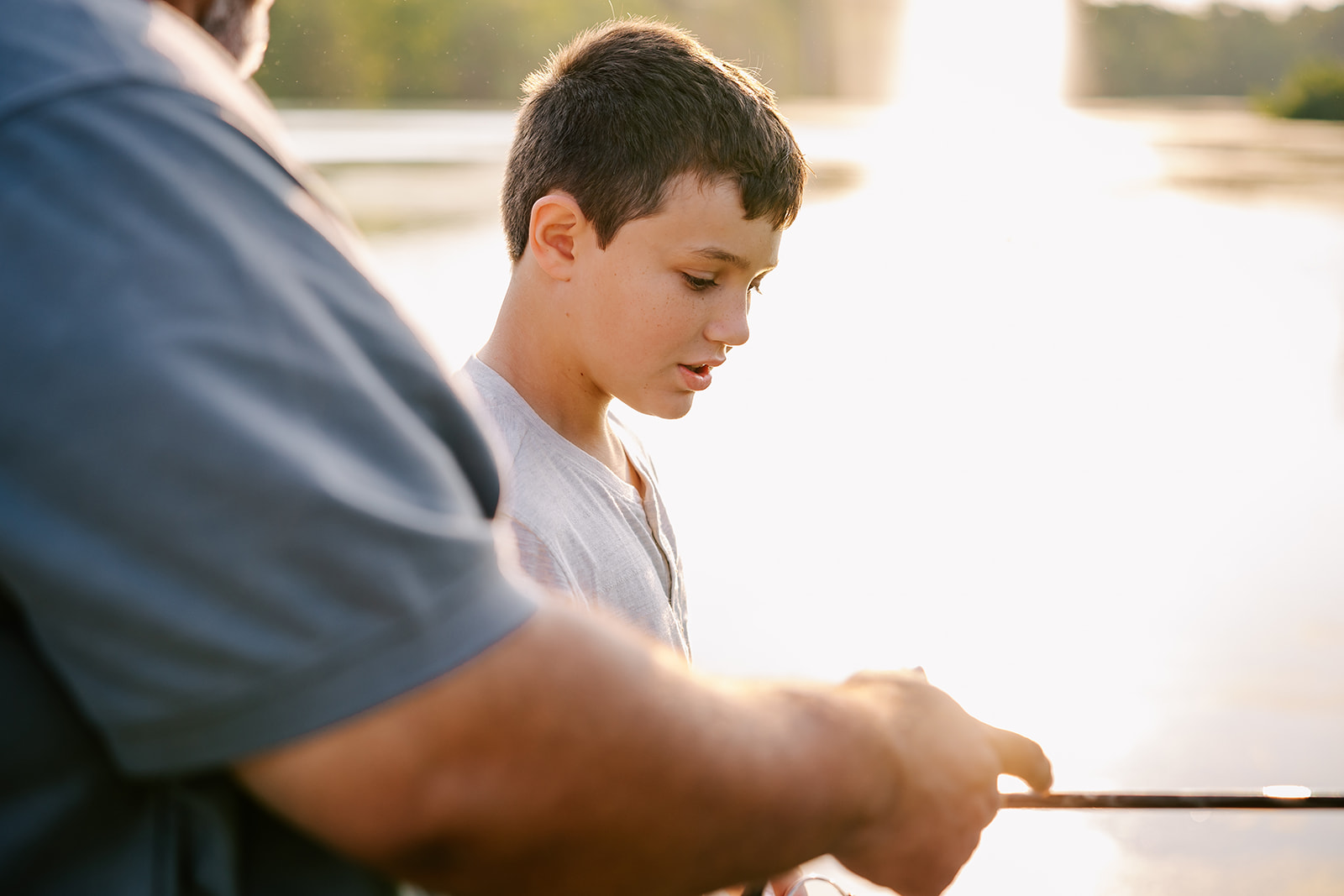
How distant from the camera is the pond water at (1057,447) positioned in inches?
85.0

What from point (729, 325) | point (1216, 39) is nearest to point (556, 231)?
point (729, 325)

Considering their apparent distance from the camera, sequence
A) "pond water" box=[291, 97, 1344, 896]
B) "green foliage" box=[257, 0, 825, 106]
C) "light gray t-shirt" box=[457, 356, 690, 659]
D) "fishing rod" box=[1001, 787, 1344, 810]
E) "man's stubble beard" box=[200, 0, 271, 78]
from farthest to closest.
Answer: "green foliage" box=[257, 0, 825, 106], "pond water" box=[291, 97, 1344, 896], "light gray t-shirt" box=[457, 356, 690, 659], "fishing rod" box=[1001, 787, 1344, 810], "man's stubble beard" box=[200, 0, 271, 78]

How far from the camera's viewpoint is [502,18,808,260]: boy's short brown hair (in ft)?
3.47

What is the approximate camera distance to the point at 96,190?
294mm

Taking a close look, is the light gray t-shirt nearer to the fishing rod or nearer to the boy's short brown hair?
the boy's short brown hair

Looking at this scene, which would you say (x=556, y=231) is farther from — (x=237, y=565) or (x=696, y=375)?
(x=237, y=565)

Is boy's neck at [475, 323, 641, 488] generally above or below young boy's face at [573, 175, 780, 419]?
below

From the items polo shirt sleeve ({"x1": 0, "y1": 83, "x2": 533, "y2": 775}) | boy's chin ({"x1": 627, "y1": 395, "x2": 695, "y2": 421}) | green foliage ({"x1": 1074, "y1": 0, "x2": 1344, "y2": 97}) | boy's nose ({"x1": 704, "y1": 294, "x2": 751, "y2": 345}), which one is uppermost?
green foliage ({"x1": 1074, "y1": 0, "x2": 1344, "y2": 97})

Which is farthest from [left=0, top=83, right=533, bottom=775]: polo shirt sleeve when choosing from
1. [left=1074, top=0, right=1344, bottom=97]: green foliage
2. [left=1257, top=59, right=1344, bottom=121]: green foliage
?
[left=1257, top=59, right=1344, bottom=121]: green foliage

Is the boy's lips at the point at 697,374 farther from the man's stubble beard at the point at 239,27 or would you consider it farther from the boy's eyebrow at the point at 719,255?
the man's stubble beard at the point at 239,27

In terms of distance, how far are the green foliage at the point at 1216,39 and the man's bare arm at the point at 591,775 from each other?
5069 mm

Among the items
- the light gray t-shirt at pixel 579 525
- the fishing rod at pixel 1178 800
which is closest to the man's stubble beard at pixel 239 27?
the light gray t-shirt at pixel 579 525

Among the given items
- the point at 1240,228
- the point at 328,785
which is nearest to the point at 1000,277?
the point at 1240,228

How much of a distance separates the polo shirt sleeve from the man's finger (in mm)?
360
